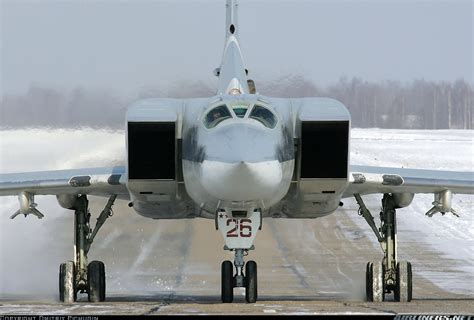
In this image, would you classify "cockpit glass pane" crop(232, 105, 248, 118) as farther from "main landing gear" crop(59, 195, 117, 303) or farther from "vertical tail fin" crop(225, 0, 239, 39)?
"vertical tail fin" crop(225, 0, 239, 39)

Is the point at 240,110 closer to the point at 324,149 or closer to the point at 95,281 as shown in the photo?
the point at 324,149

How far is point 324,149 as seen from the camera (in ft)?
59.7

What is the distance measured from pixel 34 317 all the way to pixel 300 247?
1472 centimetres

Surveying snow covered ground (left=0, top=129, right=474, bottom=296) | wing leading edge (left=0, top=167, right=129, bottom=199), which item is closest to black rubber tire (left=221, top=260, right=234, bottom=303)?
wing leading edge (left=0, top=167, right=129, bottom=199)

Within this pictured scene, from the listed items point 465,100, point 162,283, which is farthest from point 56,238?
point 465,100

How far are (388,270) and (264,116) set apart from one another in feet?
14.8

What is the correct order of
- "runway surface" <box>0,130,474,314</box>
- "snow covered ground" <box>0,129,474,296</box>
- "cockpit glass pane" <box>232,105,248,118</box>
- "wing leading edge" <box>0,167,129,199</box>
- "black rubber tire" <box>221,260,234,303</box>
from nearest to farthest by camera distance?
"cockpit glass pane" <box>232,105,248,118</box>, "runway surface" <box>0,130,474,314</box>, "black rubber tire" <box>221,260,234,303</box>, "wing leading edge" <box>0,167,129,199</box>, "snow covered ground" <box>0,129,474,296</box>

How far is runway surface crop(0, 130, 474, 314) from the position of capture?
58.5 feet

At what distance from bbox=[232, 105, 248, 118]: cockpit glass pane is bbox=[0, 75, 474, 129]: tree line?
909 cm

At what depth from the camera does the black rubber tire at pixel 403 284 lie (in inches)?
800

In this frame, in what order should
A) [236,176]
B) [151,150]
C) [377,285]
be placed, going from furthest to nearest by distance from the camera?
[377,285]
[151,150]
[236,176]

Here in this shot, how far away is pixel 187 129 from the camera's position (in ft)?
59.3

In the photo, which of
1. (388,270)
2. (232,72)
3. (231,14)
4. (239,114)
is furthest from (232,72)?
(231,14)

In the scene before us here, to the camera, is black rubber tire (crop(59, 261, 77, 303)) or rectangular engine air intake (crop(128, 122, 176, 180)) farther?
black rubber tire (crop(59, 261, 77, 303))
